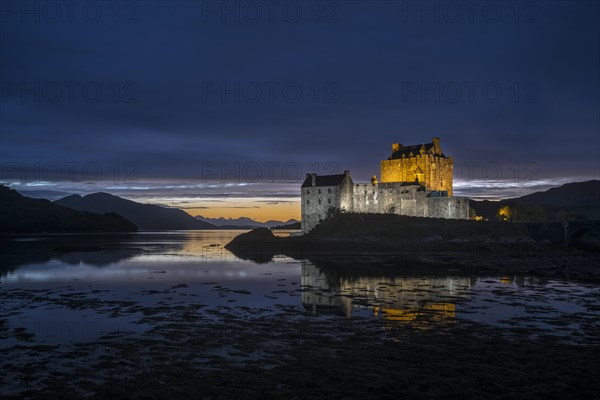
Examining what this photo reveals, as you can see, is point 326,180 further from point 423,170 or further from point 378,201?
point 423,170

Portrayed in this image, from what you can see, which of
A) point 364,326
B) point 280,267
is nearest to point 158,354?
point 364,326

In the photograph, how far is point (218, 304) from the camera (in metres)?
21.9

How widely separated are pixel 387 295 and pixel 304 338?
9.57 m

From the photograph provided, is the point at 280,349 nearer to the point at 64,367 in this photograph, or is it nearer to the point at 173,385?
the point at 173,385

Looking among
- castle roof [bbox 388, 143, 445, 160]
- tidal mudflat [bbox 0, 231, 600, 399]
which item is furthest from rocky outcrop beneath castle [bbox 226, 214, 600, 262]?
tidal mudflat [bbox 0, 231, 600, 399]

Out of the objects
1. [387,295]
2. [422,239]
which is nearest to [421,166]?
[422,239]

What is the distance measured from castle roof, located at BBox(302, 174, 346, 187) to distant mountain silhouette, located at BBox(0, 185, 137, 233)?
372 ft

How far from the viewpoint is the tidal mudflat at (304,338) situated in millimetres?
10438

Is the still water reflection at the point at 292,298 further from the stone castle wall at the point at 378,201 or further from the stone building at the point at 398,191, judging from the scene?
the stone building at the point at 398,191

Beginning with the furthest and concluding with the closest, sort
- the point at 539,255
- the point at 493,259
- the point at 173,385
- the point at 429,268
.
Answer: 1. the point at 539,255
2. the point at 493,259
3. the point at 429,268
4. the point at 173,385

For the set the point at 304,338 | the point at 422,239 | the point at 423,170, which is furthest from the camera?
the point at 423,170

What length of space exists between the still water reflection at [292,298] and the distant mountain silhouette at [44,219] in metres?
139

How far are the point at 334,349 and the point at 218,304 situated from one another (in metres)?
9.78

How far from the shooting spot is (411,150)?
261 feet
